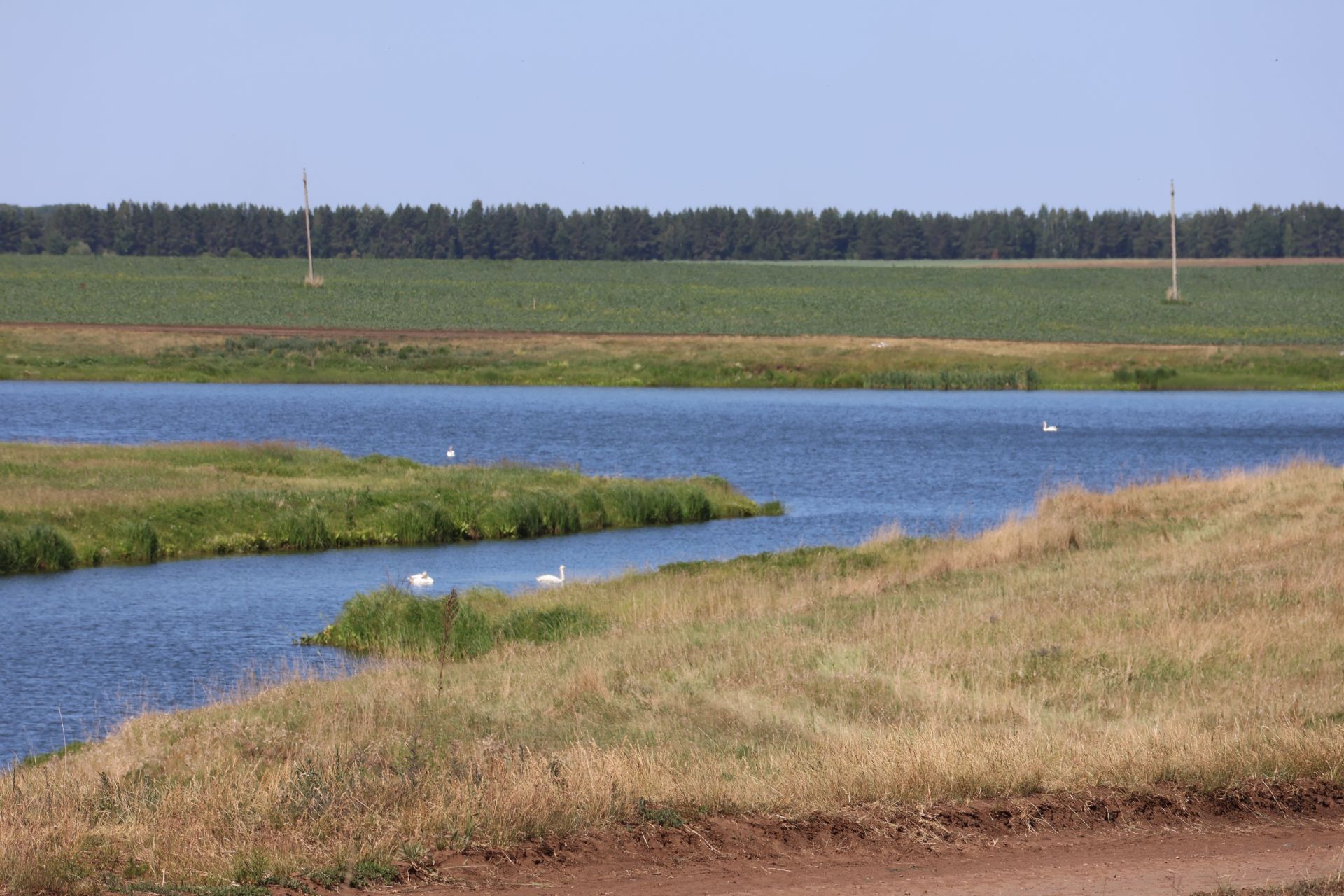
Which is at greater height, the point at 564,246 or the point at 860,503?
the point at 564,246

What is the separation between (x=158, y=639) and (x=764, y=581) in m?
8.59

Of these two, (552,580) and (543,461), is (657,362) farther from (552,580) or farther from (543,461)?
(552,580)

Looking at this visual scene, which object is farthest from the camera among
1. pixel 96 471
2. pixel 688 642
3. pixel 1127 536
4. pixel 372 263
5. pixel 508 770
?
pixel 372 263

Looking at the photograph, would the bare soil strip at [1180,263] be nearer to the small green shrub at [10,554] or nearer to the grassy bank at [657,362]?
the grassy bank at [657,362]

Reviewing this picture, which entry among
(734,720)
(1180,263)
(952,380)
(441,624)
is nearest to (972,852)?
(734,720)

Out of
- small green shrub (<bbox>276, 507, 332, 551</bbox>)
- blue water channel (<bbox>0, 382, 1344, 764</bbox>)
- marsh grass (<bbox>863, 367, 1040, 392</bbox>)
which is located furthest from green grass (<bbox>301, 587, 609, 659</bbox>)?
marsh grass (<bbox>863, 367, 1040, 392</bbox>)

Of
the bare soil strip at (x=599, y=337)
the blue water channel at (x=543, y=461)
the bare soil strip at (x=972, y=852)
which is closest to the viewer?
the bare soil strip at (x=972, y=852)

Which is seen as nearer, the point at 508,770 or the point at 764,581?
the point at 508,770

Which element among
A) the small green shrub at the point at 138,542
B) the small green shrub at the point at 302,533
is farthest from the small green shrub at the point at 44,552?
the small green shrub at the point at 302,533

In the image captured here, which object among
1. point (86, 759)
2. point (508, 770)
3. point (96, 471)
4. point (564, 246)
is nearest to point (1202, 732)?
point (508, 770)

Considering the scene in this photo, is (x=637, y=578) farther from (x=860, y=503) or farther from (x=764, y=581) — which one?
(x=860, y=503)

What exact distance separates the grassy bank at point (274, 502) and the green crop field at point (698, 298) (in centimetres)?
6120

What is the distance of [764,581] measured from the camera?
72.6ft

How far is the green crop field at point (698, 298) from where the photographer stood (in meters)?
102
